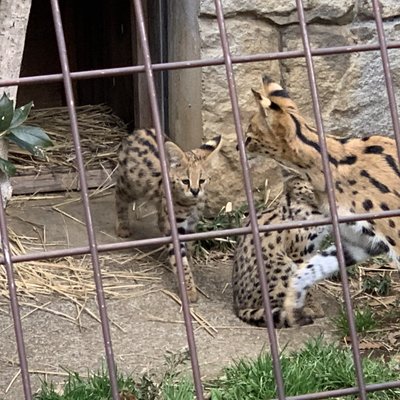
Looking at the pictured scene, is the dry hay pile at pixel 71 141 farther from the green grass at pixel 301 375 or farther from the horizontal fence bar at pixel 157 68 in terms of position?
the horizontal fence bar at pixel 157 68

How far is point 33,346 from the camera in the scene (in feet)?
15.9

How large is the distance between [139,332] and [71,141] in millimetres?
2822

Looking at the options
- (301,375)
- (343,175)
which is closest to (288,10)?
(343,175)

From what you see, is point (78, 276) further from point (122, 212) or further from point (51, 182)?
point (51, 182)

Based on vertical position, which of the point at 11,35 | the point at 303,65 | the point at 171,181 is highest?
the point at 11,35

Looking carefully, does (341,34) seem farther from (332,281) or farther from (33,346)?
(33,346)

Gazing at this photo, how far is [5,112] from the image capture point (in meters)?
4.23

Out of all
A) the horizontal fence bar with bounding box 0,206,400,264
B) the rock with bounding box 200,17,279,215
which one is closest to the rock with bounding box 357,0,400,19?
the rock with bounding box 200,17,279,215

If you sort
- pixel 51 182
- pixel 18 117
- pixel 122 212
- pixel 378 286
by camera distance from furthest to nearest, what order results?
pixel 51 182
pixel 122 212
pixel 378 286
pixel 18 117

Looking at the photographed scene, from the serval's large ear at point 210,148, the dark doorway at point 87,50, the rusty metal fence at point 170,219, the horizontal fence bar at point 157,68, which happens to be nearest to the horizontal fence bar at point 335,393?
the rusty metal fence at point 170,219

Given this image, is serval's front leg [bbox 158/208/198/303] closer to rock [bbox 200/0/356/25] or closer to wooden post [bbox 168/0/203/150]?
wooden post [bbox 168/0/203/150]

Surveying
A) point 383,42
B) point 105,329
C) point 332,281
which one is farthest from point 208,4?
point 105,329

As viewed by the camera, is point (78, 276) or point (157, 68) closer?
point (157, 68)

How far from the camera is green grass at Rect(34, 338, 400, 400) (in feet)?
13.6
